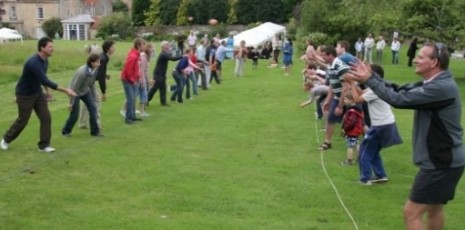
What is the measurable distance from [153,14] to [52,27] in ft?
58.1

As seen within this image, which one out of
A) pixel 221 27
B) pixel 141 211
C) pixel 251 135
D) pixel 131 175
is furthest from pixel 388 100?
pixel 221 27

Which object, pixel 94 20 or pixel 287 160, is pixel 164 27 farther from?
pixel 287 160

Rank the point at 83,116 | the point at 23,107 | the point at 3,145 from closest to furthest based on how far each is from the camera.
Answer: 1. the point at 23,107
2. the point at 3,145
3. the point at 83,116

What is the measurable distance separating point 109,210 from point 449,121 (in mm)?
4010

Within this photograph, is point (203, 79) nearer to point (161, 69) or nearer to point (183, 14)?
point (161, 69)

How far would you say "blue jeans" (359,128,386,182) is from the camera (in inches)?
340

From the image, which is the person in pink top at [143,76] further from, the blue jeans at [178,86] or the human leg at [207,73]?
the human leg at [207,73]

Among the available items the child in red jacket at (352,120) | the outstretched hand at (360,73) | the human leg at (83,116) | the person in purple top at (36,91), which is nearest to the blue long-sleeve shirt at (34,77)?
the person in purple top at (36,91)

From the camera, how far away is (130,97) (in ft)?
45.5

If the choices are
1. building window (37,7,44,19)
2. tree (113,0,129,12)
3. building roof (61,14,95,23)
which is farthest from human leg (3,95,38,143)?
tree (113,0,129,12)

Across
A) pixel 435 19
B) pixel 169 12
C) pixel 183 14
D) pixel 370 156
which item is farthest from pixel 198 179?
pixel 169 12

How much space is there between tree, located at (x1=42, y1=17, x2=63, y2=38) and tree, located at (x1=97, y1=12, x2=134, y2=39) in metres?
15.0

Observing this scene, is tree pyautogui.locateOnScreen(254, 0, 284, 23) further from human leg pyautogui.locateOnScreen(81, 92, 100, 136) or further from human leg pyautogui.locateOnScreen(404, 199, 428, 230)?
human leg pyautogui.locateOnScreen(404, 199, 428, 230)

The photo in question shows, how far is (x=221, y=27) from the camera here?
90.2m
